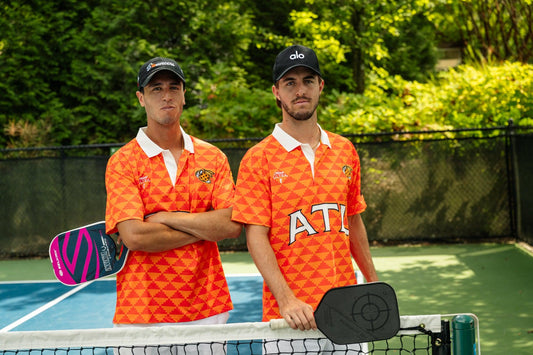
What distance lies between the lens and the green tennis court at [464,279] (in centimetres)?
595

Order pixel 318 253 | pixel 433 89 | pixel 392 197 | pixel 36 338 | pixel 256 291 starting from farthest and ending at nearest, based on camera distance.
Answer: pixel 433 89, pixel 392 197, pixel 256 291, pixel 318 253, pixel 36 338

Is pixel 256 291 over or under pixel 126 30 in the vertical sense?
under

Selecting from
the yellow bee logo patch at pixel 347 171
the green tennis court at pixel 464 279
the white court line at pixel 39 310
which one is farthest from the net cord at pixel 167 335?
the white court line at pixel 39 310

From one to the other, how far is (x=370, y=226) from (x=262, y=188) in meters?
8.51

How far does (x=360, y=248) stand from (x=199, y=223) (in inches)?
32.5

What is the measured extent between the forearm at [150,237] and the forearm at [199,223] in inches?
1.4

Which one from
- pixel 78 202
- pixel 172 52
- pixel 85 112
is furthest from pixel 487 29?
pixel 78 202

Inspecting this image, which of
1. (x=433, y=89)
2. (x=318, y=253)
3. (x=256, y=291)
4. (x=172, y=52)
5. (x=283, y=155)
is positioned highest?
(x=172, y=52)

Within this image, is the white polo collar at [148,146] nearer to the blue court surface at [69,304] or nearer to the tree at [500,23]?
the blue court surface at [69,304]

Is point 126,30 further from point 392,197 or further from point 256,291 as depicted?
point 256,291

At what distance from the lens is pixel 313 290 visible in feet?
8.82

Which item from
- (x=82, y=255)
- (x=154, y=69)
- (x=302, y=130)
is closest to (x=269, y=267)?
(x=302, y=130)

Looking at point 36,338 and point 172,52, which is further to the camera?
point 172,52

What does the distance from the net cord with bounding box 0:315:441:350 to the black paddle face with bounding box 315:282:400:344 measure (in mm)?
181
